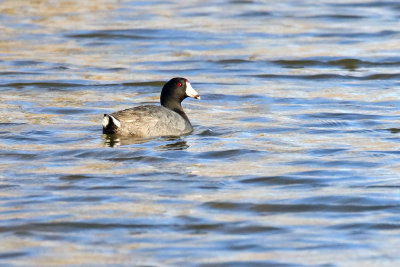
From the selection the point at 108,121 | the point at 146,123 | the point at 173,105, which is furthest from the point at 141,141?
the point at 173,105

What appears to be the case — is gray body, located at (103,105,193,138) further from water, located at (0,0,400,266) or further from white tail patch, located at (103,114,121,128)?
water, located at (0,0,400,266)

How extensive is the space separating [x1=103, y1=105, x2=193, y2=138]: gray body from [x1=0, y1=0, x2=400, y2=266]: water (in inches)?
5.5

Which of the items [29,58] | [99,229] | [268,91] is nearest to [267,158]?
[99,229]

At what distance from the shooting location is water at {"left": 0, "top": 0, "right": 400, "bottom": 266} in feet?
21.7

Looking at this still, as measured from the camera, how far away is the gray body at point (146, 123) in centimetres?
986

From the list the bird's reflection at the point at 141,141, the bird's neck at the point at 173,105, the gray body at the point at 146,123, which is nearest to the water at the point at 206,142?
the bird's reflection at the point at 141,141

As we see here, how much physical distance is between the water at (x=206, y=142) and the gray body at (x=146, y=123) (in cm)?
14

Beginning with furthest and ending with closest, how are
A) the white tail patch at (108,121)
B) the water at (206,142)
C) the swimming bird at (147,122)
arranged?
1. the swimming bird at (147,122)
2. the white tail patch at (108,121)
3. the water at (206,142)

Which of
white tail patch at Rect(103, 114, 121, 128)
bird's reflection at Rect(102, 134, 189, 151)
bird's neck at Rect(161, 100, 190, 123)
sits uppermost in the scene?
white tail patch at Rect(103, 114, 121, 128)

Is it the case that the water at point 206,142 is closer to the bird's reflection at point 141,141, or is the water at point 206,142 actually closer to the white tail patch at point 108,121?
the bird's reflection at point 141,141

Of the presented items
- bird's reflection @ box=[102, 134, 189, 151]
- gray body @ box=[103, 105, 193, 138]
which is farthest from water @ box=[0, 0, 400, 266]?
gray body @ box=[103, 105, 193, 138]

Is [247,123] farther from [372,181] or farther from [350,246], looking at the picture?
[350,246]

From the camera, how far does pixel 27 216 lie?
7109mm

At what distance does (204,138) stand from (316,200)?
2893 millimetres
